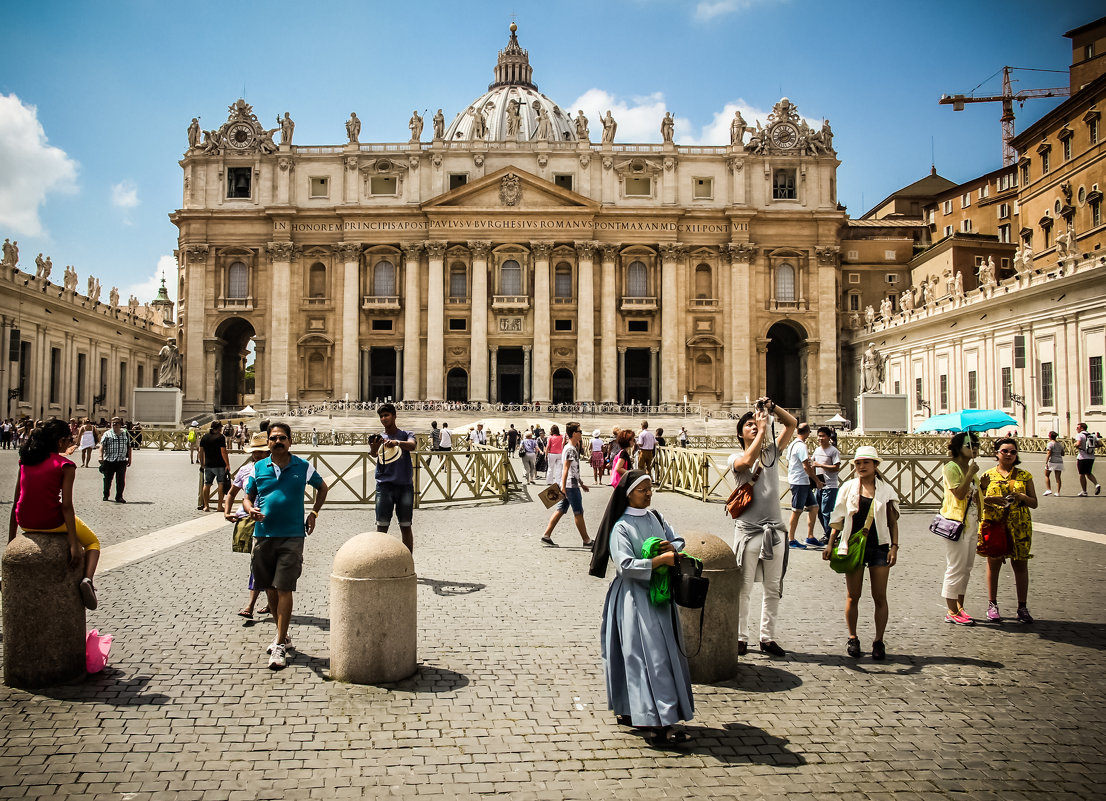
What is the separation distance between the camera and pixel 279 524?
21.5 ft

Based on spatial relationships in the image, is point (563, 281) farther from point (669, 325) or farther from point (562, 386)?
point (669, 325)

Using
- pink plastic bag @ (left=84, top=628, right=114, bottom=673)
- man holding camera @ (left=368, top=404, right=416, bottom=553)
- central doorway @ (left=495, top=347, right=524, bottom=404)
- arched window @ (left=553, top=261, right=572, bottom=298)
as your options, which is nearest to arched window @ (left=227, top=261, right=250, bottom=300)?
central doorway @ (left=495, top=347, right=524, bottom=404)

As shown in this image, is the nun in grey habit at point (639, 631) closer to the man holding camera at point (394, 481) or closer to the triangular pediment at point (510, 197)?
the man holding camera at point (394, 481)

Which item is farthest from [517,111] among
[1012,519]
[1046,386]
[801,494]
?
[1012,519]

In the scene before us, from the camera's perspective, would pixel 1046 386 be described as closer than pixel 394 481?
No

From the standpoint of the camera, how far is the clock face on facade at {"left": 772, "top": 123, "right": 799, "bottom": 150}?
186 feet

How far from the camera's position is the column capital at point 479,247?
54.6 metres

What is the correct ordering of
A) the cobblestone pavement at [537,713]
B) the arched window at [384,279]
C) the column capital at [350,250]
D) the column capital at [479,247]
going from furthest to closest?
the arched window at [384,279] < the column capital at [350,250] < the column capital at [479,247] < the cobblestone pavement at [537,713]

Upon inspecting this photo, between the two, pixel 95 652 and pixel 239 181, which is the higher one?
pixel 239 181

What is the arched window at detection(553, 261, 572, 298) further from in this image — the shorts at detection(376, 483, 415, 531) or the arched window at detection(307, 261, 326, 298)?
the shorts at detection(376, 483, 415, 531)

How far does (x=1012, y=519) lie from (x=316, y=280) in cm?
5420

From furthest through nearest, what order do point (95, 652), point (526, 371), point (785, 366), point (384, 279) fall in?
1. point (785, 366)
2. point (384, 279)
3. point (526, 371)
4. point (95, 652)

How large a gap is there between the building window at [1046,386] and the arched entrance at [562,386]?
29.5m

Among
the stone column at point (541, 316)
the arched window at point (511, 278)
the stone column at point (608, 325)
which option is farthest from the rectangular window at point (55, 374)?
the stone column at point (608, 325)
